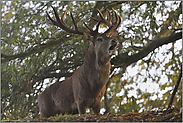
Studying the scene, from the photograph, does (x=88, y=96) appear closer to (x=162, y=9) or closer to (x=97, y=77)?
(x=97, y=77)

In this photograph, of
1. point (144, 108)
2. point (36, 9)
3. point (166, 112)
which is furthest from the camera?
point (36, 9)

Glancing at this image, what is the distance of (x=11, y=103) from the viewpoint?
16.7ft

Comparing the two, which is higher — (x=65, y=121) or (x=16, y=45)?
(x=16, y=45)

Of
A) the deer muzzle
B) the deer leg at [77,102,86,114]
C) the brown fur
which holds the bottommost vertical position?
the deer leg at [77,102,86,114]

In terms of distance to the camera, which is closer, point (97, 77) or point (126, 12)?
point (97, 77)

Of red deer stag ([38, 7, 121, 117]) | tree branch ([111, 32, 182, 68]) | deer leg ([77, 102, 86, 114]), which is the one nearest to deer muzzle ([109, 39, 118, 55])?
red deer stag ([38, 7, 121, 117])

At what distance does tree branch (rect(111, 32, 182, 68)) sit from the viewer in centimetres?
464

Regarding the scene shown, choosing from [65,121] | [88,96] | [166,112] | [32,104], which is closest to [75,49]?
[32,104]

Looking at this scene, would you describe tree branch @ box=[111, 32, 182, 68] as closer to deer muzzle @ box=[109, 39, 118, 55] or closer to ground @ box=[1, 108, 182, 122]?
deer muzzle @ box=[109, 39, 118, 55]

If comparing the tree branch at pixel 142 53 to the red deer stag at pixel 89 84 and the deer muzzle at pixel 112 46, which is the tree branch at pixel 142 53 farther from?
the deer muzzle at pixel 112 46

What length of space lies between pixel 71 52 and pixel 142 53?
4.90 feet

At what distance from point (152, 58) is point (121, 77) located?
0.75m

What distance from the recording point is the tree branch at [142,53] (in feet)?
15.2

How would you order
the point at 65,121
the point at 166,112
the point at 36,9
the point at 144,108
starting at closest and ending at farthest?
the point at 166,112
the point at 65,121
the point at 144,108
the point at 36,9
